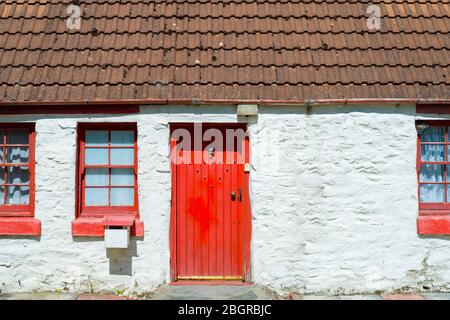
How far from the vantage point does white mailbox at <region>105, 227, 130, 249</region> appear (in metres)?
6.25

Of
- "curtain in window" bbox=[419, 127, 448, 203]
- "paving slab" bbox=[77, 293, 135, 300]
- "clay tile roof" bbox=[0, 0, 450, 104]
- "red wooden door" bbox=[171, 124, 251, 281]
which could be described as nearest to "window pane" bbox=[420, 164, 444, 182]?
"curtain in window" bbox=[419, 127, 448, 203]

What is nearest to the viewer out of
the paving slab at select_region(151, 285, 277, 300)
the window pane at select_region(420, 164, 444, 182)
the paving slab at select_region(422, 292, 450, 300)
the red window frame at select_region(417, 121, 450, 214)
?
the paving slab at select_region(151, 285, 277, 300)

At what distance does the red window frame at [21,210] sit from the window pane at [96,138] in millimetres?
748

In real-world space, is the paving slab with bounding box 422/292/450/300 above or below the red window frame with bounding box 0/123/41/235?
below

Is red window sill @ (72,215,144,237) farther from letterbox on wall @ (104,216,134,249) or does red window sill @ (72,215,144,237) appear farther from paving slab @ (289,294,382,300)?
paving slab @ (289,294,382,300)

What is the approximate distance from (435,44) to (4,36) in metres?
6.41

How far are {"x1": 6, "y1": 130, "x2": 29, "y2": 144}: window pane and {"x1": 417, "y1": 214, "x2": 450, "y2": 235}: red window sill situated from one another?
18.4 feet

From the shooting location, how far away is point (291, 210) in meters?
6.48

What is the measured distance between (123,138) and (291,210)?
2573 mm

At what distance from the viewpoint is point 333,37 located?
703 cm

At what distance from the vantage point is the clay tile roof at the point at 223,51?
6453mm

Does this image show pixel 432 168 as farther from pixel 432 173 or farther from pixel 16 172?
pixel 16 172

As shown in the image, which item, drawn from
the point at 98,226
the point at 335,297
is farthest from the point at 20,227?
the point at 335,297

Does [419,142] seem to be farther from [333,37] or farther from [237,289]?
[237,289]
